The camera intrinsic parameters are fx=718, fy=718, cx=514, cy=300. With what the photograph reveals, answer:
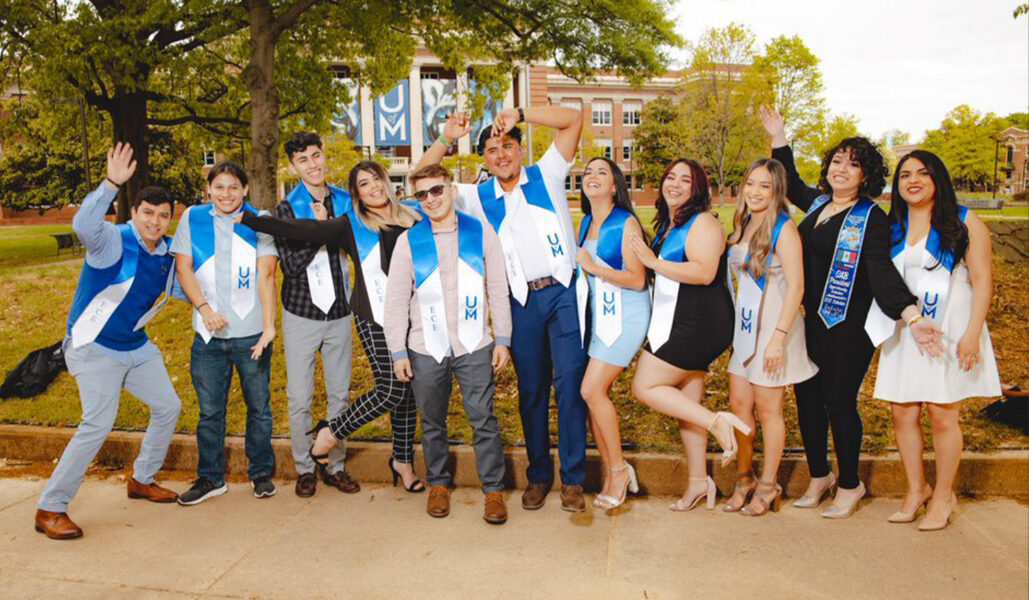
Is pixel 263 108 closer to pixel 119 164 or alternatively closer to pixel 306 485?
pixel 119 164

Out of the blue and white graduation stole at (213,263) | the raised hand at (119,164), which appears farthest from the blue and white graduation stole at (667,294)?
the raised hand at (119,164)

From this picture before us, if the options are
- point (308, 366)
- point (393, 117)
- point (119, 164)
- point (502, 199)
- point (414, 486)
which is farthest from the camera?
point (393, 117)

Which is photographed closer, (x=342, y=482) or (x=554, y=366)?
(x=554, y=366)

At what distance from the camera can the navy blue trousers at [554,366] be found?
4223 millimetres

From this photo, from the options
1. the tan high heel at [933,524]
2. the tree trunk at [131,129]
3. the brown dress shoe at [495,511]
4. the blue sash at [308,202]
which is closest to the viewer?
the tan high heel at [933,524]

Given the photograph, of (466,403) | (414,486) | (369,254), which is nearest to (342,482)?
(414,486)

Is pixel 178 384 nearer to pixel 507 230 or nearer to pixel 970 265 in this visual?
pixel 507 230

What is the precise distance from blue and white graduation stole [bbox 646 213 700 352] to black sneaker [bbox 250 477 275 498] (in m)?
2.61

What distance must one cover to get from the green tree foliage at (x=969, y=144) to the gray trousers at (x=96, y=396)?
7189cm

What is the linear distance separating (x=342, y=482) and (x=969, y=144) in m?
74.4

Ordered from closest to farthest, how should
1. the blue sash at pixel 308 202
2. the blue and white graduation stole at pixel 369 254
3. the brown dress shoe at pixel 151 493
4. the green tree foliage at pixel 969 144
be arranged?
the blue and white graduation stole at pixel 369 254
the blue sash at pixel 308 202
the brown dress shoe at pixel 151 493
the green tree foliage at pixel 969 144

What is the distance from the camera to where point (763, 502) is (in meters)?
4.21

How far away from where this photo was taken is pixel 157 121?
18.9m

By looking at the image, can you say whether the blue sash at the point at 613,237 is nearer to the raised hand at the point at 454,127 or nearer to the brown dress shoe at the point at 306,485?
the raised hand at the point at 454,127
